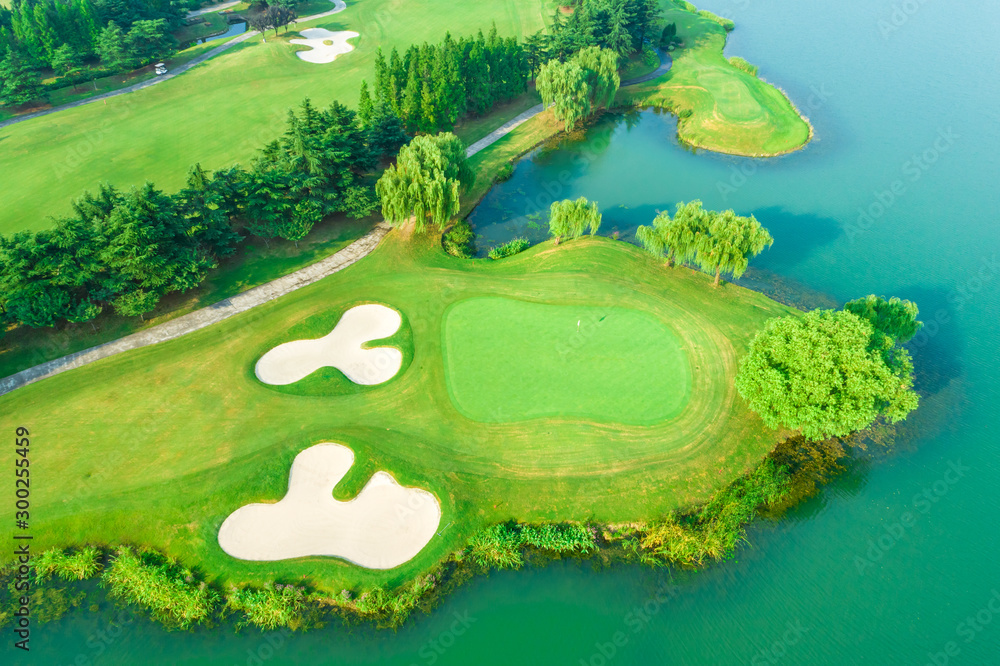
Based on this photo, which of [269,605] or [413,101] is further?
[413,101]

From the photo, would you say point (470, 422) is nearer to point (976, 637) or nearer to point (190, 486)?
point (190, 486)

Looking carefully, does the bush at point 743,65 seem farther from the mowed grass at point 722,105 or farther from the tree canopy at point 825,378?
the tree canopy at point 825,378

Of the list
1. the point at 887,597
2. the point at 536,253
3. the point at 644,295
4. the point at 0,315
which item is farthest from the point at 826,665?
the point at 0,315

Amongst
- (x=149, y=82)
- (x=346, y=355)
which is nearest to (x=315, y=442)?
(x=346, y=355)

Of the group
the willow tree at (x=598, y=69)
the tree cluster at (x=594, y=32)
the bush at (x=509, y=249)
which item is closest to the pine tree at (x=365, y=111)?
the bush at (x=509, y=249)

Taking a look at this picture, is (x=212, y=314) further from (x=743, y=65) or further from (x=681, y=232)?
(x=743, y=65)

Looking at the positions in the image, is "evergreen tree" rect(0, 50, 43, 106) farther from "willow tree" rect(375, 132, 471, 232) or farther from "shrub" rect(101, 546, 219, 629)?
"shrub" rect(101, 546, 219, 629)
